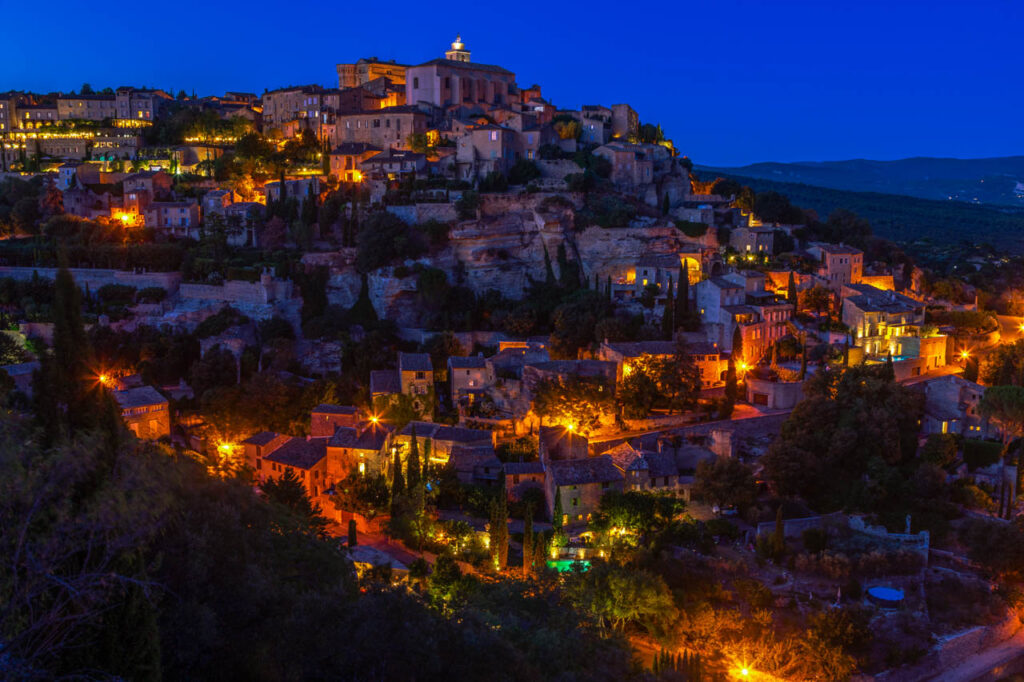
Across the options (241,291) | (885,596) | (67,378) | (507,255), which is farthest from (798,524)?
(241,291)

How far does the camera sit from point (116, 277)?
108 ft

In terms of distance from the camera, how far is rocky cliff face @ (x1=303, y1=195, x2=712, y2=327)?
32125mm

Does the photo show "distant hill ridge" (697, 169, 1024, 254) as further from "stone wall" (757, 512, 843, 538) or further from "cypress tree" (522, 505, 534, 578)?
"cypress tree" (522, 505, 534, 578)

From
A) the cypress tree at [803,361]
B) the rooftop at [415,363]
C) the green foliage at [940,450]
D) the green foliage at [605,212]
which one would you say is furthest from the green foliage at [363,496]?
the green foliage at [605,212]

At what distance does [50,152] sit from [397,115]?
2071 cm

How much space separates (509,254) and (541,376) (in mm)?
9797

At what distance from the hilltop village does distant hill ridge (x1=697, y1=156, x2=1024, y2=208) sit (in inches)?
2391

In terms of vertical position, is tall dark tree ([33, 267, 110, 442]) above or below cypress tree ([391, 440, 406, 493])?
above

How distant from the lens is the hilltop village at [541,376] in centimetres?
1739

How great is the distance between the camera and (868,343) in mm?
29141

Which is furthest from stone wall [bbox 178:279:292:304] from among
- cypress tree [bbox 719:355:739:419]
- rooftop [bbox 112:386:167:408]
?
cypress tree [bbox 719:355:739:419]

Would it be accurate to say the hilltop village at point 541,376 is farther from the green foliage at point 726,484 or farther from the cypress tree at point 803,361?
the cypress tree at point 803,361

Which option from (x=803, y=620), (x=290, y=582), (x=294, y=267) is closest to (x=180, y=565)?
(x=290, y=582)

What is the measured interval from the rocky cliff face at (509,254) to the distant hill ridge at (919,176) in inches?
2477
